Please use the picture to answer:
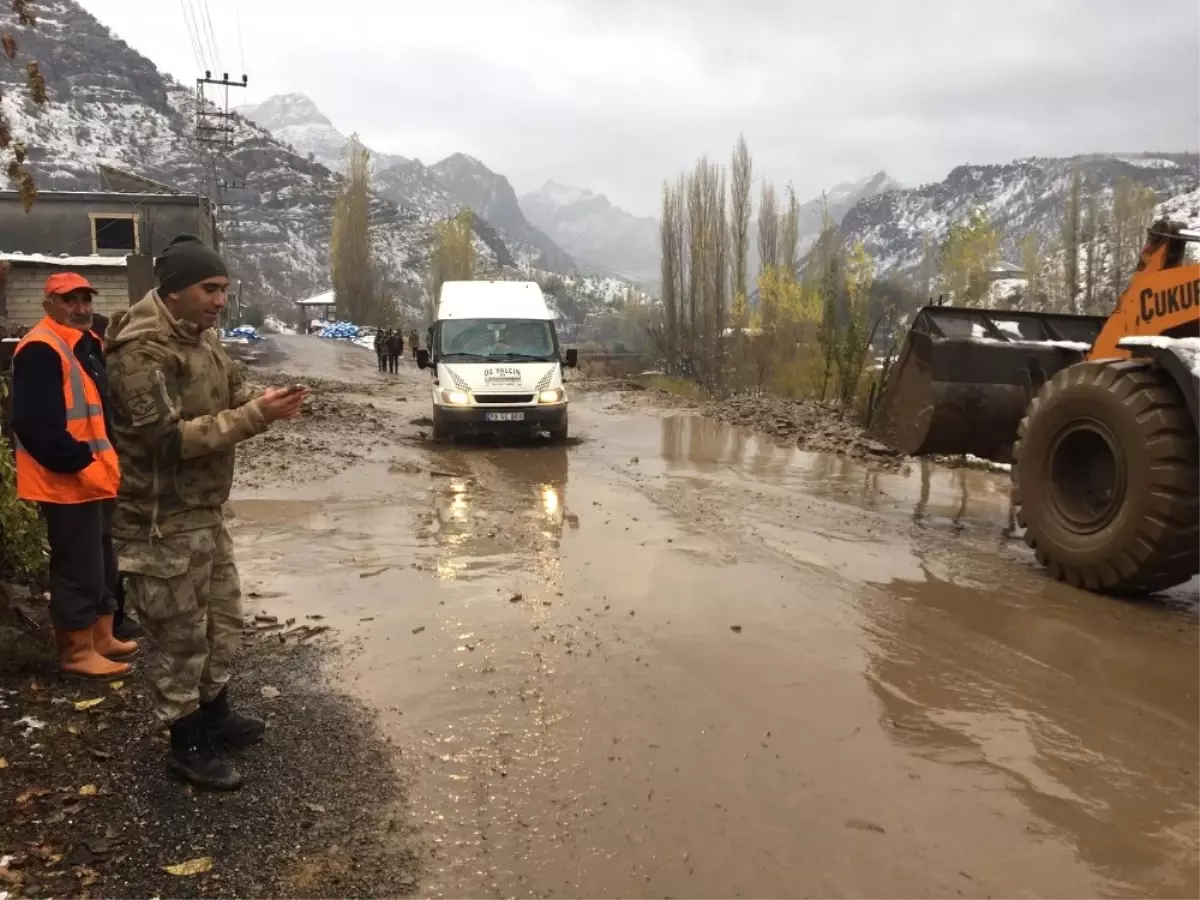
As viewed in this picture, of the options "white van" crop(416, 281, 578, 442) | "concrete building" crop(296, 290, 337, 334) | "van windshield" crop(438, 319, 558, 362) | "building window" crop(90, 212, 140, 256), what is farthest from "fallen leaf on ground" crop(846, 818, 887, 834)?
"concrete building" crop(296, 290, 337, 334)

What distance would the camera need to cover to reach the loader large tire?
5.19 m

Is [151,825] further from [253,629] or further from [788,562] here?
[788,562]

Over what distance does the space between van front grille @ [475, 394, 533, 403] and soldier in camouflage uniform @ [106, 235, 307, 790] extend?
9.35 meters

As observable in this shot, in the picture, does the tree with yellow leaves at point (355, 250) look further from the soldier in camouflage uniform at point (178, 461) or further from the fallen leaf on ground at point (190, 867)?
the fallen leaf on ground at point (190, 867)

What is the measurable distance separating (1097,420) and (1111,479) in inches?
22.7

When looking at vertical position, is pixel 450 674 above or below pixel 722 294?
below

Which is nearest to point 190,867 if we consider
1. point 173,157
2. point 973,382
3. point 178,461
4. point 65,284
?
point 178,461

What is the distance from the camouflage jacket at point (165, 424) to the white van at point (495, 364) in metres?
9.42

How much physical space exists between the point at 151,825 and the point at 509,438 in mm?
10981

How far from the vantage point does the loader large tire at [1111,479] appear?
519 centimetres

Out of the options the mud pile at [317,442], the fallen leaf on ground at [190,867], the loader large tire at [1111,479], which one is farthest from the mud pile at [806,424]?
the fallen leaf on ground at [190,867]

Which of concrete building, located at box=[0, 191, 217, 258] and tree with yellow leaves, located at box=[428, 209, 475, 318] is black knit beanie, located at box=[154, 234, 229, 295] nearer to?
concrete building, located at box=[0, 191, 217, 258]

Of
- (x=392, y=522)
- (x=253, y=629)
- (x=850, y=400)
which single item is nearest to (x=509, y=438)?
(x=392, y=522)

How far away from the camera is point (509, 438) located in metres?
13.8
